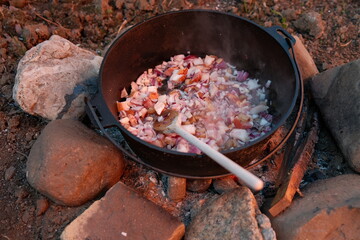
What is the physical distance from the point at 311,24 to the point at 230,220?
2.25 metres

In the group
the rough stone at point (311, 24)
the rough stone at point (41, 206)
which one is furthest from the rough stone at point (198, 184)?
the rough stone at point (311, 24)

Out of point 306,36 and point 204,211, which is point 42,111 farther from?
point 306,36

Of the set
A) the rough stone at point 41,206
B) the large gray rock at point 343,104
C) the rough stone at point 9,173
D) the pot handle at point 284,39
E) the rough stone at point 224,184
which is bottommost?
the rough stone at point 9,173

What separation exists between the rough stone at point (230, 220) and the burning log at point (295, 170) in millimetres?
159

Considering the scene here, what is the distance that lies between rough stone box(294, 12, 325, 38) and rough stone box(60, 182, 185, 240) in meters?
2.36

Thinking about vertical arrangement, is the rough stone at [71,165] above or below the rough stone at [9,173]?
above

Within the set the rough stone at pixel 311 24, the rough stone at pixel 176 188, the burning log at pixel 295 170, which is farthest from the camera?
the rough stone at pixel 311 24

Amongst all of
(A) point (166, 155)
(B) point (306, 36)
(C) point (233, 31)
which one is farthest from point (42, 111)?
(B) point (306, 36)

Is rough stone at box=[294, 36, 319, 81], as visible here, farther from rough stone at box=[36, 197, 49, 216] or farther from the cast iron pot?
rough stone at box=[36, 197, 49, 216]

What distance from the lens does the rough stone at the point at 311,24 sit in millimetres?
3539

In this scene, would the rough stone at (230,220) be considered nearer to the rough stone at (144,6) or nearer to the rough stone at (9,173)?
the rough stone at (9,173)

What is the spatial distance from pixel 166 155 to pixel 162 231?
474 mm

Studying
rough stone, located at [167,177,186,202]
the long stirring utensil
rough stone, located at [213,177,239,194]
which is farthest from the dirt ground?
the long stirring utensil

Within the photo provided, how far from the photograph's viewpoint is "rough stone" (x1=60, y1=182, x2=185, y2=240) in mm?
2184
